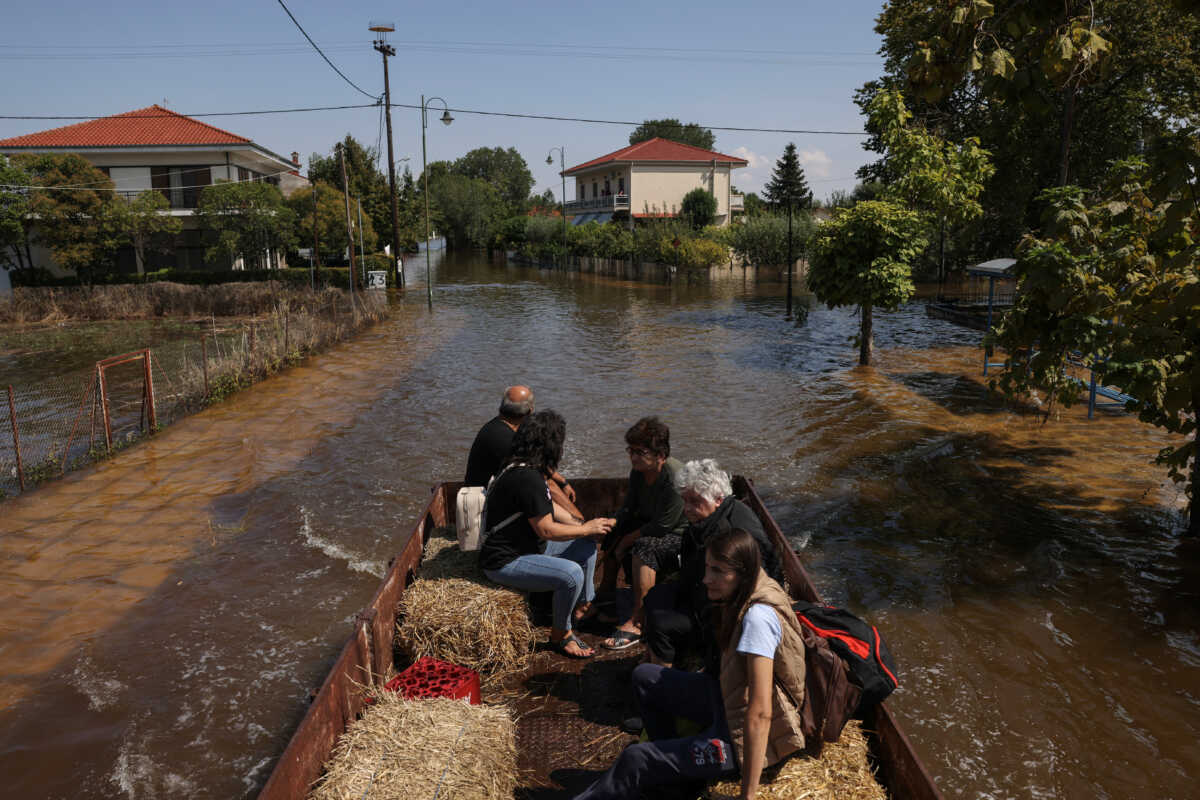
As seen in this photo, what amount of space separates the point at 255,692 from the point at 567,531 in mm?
3465

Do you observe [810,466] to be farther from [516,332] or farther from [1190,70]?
[1190,70]

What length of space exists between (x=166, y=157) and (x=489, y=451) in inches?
1773

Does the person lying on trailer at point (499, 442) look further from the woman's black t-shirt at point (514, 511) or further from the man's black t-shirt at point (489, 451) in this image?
the woman's black t-shirt at point (514, 511)

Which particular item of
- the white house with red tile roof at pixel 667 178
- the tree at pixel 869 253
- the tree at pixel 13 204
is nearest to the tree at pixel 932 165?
the tree at pixel 869 253

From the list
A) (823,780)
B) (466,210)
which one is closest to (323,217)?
(823,780)

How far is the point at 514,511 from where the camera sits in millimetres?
5883

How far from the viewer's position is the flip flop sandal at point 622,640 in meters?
6.15

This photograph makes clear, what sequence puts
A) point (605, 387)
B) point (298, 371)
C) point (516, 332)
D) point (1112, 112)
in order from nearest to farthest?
point (605, 387) → point (298, 371) → point (1112, 112) → point (516, 332)

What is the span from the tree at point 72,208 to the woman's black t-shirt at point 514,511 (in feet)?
120

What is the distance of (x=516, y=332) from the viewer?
29.3 meters

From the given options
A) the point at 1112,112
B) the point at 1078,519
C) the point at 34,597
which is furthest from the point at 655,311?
the point at 34,597

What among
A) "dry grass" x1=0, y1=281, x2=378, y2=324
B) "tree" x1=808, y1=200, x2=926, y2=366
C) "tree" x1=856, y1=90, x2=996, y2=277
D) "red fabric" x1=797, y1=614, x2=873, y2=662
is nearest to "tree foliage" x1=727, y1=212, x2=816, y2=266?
"dry grass" x1=0, y1=281, x2=378, y2=324

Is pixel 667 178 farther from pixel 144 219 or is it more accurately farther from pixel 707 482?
pixel 707 482

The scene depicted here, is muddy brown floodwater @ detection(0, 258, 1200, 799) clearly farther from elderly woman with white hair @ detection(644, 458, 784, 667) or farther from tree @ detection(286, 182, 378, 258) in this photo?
tree @ detection(286, 182, 378, 258)
